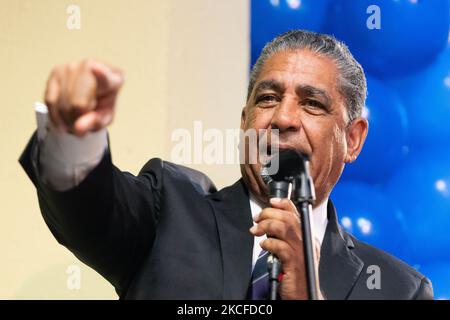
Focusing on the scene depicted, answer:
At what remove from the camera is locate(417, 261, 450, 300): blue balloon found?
2080mm

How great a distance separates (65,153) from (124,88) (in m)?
1.03

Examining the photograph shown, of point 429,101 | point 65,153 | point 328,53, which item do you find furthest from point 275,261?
point 429,101

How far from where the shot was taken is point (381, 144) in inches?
84.7

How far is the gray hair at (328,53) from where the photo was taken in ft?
5.53

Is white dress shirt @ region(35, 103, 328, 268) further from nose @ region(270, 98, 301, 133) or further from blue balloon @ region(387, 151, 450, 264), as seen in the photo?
blue balloon @ region(387, 151, 450, 264)

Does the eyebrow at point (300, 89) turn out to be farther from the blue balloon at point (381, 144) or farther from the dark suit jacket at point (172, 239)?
the blue balloon at point (381, 144)

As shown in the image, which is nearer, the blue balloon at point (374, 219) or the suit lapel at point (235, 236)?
the suit lapel at point (235, 236)

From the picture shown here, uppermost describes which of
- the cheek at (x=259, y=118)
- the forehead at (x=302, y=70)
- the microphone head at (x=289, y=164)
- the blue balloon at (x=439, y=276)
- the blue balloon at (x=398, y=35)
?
the blue balloon at (x=398, y=35)

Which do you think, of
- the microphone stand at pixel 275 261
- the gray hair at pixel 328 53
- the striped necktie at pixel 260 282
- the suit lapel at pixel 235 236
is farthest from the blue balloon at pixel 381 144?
the microphone stand at pixel 275 261

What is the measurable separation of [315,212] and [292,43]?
384 mm

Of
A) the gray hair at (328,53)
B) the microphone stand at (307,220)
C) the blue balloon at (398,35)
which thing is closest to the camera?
the microphone stand at (307,220)

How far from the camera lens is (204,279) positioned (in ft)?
4.61

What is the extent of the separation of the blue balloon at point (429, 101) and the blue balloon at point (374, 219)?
0.64 feet

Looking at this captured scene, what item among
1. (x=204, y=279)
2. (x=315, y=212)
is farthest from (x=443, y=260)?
(x=204, y=279)
